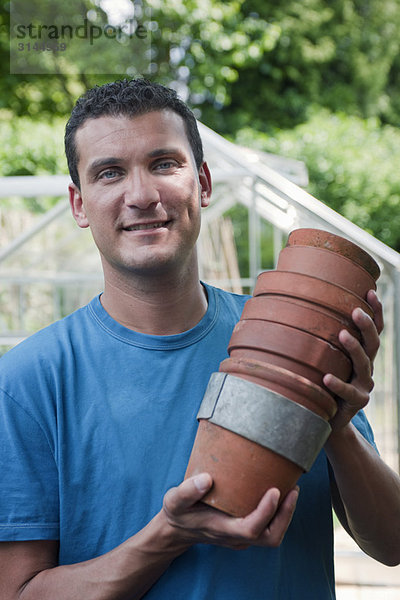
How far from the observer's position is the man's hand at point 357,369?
1.19 m

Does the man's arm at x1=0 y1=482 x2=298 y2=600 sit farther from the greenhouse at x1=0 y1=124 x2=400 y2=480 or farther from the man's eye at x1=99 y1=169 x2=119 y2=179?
the greenhouse at x1=0 y1=124 x2=400 y2=480

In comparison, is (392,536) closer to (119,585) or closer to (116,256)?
(119,585)

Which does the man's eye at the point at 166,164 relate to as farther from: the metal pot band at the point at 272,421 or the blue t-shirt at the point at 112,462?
the metal pot band at the point at 272,421

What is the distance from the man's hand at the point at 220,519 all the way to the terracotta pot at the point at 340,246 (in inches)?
17.6

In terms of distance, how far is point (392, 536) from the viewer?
58.4 inches

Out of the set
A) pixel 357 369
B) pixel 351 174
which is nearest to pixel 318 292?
pixel 357 369

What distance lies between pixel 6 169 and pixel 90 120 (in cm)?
1003

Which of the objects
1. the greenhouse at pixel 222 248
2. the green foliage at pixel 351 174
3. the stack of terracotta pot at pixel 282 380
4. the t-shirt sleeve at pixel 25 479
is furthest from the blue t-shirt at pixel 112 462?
the green foliage at pixel 351 174

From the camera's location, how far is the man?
1275 millimetres

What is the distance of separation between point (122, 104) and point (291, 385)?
0.73m

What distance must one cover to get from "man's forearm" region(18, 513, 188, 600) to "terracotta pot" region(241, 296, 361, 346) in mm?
440

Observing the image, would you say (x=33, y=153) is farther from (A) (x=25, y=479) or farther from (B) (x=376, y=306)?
(B) (x=376, y=306)

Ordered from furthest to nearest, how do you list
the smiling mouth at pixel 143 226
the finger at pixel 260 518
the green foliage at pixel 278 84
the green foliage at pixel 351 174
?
1. the green foliage at pixel 351 174
2. the green foliage at pixel 278 84
3. the smiling mouth at pixel 143 226
4. the finger at pixel 260 518

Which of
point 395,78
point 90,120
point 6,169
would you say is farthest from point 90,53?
point 90,120
